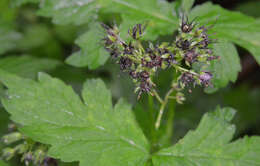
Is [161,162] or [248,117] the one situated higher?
[161,162]

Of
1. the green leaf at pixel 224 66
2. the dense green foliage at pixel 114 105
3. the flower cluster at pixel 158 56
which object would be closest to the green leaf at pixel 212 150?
the dense green foliage at pixel 114 105

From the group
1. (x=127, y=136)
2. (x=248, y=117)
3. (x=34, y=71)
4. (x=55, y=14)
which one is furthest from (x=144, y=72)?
(x=248, y=117)

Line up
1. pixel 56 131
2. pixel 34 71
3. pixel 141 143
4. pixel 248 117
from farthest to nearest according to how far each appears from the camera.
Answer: pixel 248 117
pixel 34 71
pixel 141 143
pixel 56 131

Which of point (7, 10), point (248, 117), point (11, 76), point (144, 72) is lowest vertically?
point (248, 117)

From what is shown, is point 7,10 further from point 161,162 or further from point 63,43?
point 161,162

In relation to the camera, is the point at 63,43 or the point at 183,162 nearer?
the point at 183,162

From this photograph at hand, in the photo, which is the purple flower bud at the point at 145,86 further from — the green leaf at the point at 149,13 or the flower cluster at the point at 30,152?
the flower cluster at the point at 30,152

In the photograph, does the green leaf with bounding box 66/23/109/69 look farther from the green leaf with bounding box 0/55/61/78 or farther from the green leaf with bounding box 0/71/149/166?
the green leaf with bounding box 0/55/61/78

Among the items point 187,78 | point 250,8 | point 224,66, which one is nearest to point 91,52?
point 187,78
